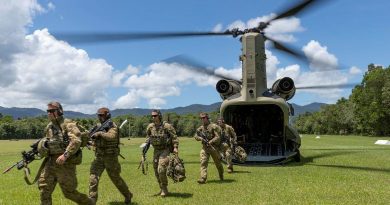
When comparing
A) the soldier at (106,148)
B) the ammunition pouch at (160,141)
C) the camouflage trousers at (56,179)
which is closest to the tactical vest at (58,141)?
the camouflage trousers at (56,179)

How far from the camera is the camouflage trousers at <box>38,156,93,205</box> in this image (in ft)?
25.5

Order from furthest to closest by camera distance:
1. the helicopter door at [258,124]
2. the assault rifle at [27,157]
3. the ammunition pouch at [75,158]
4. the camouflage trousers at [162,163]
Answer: the helicopter door at [258,124] → the camouflage trousers at [162,163] → the assault rifle at [27,157] → the ammunition pouch at [75,158]

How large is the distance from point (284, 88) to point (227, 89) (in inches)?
90.2

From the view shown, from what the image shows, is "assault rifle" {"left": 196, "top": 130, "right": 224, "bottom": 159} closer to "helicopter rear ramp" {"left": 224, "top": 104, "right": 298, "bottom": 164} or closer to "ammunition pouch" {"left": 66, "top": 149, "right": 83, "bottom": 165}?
"ammunition pouch" {"left": 66, "top": 149, "right": 83, "bottom": 165}

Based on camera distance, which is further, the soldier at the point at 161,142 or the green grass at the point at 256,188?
the soldier at the point at 161,142

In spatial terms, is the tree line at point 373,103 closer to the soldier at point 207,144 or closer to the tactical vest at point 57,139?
the soldier at point 207,144

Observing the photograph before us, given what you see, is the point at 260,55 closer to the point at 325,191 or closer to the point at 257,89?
the point at 257,89

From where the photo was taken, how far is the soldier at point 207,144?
13.1 meters

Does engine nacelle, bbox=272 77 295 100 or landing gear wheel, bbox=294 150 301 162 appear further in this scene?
landing gear wheel, bbox=294 150 301 162

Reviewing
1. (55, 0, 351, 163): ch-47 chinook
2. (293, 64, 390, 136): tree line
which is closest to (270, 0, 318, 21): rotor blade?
(55, 0, 351, 163): ch-47 chinook

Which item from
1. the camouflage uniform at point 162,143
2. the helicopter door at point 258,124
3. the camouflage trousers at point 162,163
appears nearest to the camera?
the camouflage trousers at point 162,163

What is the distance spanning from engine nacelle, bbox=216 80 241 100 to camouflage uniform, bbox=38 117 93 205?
1167cm

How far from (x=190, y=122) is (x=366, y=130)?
51292 millimetres

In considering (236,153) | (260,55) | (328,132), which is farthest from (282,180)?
(328,132)
